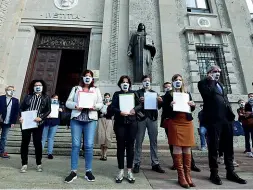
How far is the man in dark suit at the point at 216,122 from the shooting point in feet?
12.0

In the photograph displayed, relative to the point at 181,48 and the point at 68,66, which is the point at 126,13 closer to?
the point at 181,48

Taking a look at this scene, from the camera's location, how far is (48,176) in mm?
3705

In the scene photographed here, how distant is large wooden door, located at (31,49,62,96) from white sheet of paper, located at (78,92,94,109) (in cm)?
708

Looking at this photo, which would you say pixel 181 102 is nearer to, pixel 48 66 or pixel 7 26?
pixel 48 66

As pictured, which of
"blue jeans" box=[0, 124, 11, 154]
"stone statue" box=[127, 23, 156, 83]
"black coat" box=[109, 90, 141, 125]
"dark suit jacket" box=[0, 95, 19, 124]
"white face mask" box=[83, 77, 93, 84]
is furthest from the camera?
"stone statue" box=[127, 23, 156, 83]

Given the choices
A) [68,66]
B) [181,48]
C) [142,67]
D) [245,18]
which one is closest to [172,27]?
[181,48]

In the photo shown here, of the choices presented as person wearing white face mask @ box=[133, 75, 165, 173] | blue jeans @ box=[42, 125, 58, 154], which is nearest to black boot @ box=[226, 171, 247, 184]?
person wearing white face mask @ box=[133, 75, 165, 173]

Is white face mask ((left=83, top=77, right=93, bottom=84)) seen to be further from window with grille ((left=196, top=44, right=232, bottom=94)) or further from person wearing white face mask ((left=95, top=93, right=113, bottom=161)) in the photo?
window with grille ((left=196, top=44, right=232, bottom=94))

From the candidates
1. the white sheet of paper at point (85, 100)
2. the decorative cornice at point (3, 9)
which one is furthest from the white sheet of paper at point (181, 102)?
the decorative cornice at point (3, 9)

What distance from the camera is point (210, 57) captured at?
1063cm

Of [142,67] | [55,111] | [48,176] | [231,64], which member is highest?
[231,64]

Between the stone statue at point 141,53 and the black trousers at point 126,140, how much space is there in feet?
17.3

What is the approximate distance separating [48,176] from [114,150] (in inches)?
105

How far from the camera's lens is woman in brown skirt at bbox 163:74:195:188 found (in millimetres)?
3385
